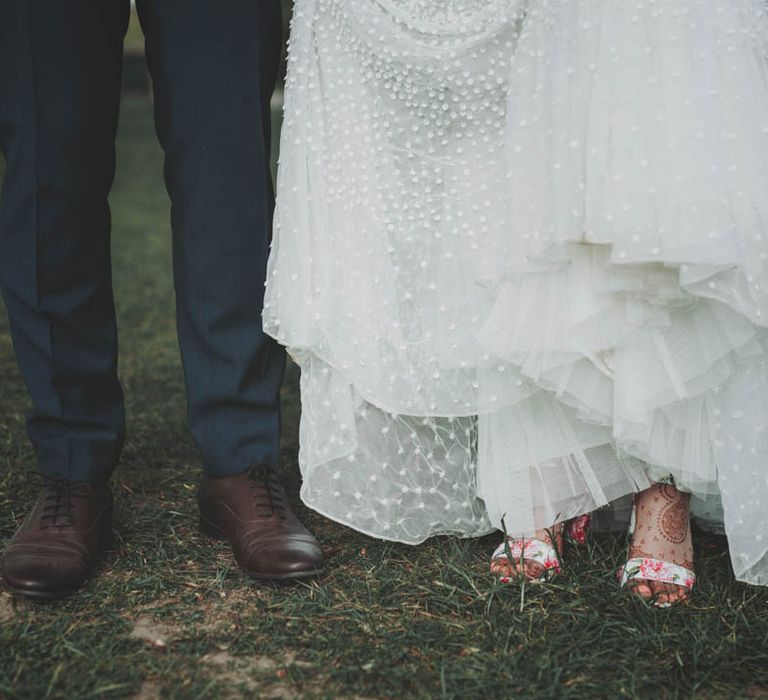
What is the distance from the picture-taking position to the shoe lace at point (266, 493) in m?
1.45

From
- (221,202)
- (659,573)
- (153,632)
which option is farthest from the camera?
(221,202)

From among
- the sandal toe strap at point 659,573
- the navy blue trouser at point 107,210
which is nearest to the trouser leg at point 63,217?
the navy blue trouser at point 107,210

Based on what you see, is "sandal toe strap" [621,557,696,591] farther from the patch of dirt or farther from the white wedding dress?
the patch of dirt

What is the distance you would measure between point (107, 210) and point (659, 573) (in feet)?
3.54

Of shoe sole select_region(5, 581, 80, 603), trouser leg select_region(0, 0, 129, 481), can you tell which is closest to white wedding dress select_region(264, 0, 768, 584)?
trouser leg select_region(0, 0, 129, 481)

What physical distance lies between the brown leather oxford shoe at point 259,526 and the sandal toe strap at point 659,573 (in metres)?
0.48

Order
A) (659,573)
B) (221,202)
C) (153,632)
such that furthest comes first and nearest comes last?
(221,202), (659,573), (153,632)

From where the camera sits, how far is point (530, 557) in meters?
1.40

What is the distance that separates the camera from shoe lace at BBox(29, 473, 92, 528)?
1396 mm

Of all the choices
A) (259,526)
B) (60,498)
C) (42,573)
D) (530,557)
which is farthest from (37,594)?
(530,557)

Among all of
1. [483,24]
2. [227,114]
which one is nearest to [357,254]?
[227,114]

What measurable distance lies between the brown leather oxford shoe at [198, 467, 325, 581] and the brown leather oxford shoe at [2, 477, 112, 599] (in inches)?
7.2

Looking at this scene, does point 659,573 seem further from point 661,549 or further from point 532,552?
point 532,552

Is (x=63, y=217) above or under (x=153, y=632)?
above
